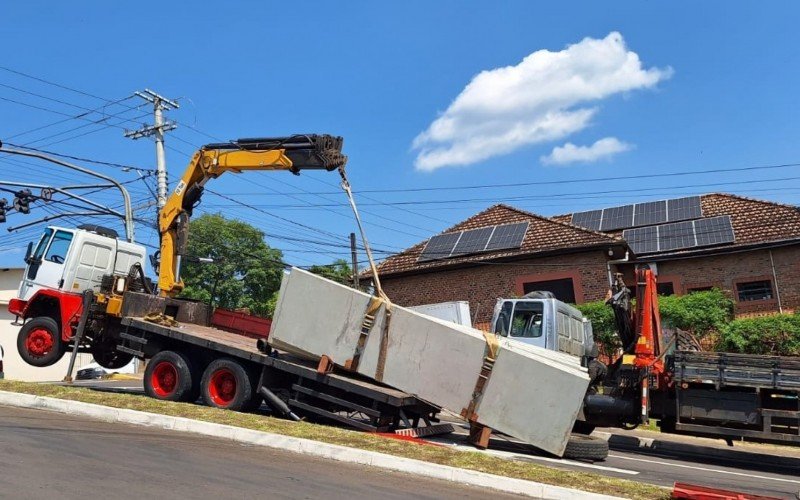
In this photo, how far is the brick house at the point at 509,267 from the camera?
2238 centimetres

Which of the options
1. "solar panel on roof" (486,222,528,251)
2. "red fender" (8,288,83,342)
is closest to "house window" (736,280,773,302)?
"solar panel on roof" (486,222,528,251)

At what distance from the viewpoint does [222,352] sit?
10977 mm

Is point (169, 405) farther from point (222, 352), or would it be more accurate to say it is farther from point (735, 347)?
point (735, 347)

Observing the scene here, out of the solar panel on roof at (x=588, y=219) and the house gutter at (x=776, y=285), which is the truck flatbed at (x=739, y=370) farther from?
the solar panel on roof at (x=588, y=219)

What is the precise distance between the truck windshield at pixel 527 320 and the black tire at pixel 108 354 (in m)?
8.18

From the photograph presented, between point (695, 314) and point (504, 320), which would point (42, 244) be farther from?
point (695, 314)

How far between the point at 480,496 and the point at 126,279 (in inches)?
377

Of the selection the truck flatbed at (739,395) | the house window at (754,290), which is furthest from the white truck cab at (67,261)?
the house window at (754,290)

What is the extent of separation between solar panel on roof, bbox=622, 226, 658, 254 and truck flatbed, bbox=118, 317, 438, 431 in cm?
1422

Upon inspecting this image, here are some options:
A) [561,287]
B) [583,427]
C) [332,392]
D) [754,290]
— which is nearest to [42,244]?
[332,392]

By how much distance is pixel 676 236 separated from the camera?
22375 millimetres

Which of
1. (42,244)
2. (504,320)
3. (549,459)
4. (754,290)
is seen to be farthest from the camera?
(754,290)

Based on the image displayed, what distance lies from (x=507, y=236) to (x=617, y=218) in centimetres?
473

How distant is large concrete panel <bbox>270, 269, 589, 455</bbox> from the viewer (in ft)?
29.4
